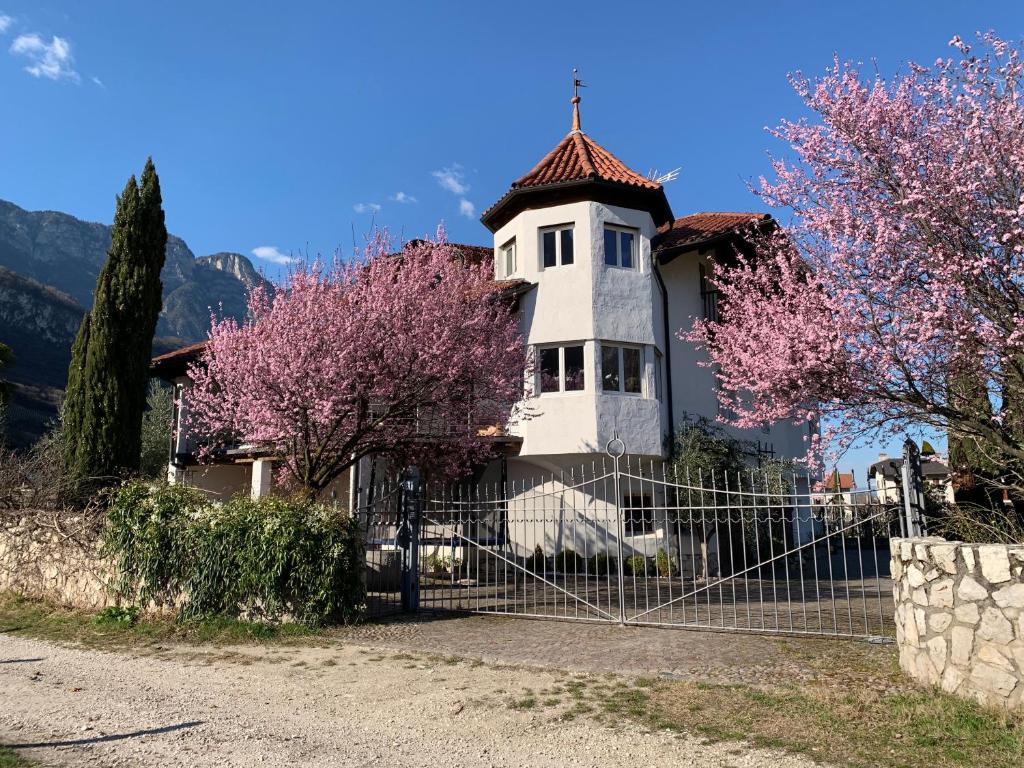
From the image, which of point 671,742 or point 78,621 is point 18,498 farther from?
point 671,742

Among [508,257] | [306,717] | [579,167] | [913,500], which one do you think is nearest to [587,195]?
[579,167]

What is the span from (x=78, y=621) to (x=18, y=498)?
440 centimetres

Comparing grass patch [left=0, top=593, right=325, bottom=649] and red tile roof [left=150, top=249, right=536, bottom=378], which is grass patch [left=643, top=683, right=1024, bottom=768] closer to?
grass patch [left=0, top=593, right=325, bottom=649]

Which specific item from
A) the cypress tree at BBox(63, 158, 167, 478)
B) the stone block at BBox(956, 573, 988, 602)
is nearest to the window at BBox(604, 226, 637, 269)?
the cypress tree at BBox(63, 158, 167, 478)

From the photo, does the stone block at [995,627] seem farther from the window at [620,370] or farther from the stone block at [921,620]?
the window at [620,370]

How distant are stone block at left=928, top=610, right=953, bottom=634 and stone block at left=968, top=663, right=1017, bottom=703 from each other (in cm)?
42

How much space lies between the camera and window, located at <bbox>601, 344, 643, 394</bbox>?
1836 centimetres

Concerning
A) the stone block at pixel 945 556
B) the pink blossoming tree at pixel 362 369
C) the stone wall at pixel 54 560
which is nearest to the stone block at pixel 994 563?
the stone block at pixel 945 556

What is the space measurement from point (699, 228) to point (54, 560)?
711 inches

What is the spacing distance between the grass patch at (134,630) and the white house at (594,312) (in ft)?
25.7

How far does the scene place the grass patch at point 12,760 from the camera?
4.99 meters

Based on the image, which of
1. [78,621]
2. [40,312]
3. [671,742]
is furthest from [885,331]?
[40,312]

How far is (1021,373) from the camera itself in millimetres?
8242

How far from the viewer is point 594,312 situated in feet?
59.9
